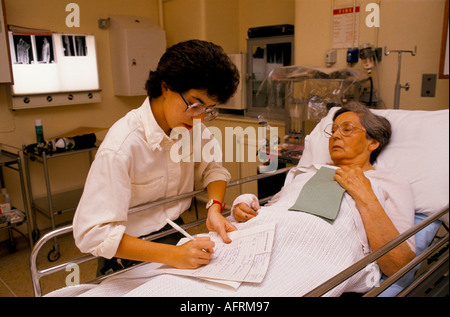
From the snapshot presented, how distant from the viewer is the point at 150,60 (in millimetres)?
1736

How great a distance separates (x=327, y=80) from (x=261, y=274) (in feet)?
4.80

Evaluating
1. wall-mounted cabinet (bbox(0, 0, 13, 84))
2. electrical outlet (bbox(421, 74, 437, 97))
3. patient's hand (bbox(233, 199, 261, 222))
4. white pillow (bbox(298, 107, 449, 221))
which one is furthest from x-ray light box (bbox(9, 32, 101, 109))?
electrical outlet (bbox(421, 74, 437, 97))

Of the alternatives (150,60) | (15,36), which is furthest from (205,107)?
(15,36)

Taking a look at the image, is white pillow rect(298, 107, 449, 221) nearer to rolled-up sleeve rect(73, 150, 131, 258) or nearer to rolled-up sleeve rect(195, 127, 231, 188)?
rolled-up sleeve rect(195, 127, 231, 188)

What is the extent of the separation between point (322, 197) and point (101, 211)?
77 centimetres

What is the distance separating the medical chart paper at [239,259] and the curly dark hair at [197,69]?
1.42 feet

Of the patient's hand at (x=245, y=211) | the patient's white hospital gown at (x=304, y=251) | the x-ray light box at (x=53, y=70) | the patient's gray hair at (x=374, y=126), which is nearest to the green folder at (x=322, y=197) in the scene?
the patient's white hospital gown at (x=304, y=251)

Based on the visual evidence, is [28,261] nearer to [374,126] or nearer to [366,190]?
[366,190]

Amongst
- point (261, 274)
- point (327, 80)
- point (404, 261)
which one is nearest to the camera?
point (261, 274)

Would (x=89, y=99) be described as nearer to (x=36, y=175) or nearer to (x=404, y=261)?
(x=36, y=175)

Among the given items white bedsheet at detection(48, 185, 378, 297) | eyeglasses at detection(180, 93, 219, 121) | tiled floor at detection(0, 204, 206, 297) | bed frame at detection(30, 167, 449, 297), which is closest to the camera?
bed frame at detection(30, 167, 449, 297)

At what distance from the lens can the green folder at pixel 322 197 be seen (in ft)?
3.93

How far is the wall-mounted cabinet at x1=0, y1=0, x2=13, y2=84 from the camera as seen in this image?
209 cm

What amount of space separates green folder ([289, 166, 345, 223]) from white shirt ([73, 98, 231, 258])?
12.3 inches
